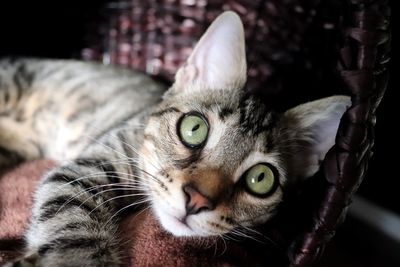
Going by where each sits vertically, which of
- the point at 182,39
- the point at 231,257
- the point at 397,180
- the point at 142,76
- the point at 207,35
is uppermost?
the point at 207,35

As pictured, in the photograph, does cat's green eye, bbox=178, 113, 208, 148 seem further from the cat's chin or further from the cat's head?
the cat's chin

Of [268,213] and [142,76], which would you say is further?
[142,76]

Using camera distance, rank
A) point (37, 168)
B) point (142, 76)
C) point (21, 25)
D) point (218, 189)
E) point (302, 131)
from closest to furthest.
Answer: point (218, 189)
point (302, 131)
point (37, 168)
point (142, 76)
point (21, 25)

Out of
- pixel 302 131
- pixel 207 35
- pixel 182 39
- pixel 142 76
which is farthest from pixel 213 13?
pixel 302 131

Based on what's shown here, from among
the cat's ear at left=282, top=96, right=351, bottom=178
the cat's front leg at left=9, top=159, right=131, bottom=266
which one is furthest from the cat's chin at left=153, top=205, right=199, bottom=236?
the cat's ear at left=282, top=96, right=351, bottom=178

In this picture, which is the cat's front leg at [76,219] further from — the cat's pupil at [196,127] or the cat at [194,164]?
the cat's pupil at [196,127]

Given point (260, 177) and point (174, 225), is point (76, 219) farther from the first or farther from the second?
point (260, 177)

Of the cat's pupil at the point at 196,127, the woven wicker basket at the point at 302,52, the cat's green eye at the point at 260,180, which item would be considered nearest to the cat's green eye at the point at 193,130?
the cat's pupil at the point at 196,127

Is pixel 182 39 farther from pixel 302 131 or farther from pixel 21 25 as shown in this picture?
pixel 302 131
